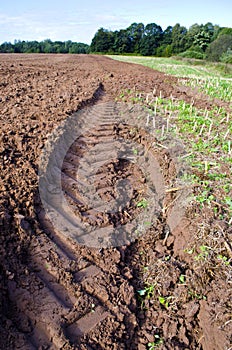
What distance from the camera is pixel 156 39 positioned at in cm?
4453

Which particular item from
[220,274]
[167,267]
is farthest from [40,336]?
[220,274]

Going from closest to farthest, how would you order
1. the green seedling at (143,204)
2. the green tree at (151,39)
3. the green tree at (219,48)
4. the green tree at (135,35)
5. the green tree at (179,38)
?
the green seedling at (143,204), the green tree at (219,48), the green tree at (179,38), the green tree at (151,39), the green tree at (135,35)

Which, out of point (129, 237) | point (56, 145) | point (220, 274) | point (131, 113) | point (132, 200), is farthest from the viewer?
point (131, 113)

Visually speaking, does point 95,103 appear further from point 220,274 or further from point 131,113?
point 220,274

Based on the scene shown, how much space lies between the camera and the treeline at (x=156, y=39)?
3706cm

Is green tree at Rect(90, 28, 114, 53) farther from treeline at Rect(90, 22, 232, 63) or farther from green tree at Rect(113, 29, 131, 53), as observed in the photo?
green tree at Rect(113, 29, 131, 53)

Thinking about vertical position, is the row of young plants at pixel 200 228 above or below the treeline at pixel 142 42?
below

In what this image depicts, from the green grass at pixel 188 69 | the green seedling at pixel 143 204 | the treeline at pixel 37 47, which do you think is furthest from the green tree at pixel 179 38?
the green seedling at pixel 143 204

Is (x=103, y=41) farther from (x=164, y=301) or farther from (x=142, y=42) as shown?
(x=164, y=301)

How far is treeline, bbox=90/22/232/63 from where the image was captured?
3706cm

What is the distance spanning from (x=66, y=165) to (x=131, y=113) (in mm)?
1943

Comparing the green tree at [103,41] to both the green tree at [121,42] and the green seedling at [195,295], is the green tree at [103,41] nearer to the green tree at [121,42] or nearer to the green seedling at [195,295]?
the green tree at [121,42]

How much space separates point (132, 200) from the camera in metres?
3.45

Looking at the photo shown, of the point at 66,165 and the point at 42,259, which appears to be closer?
the point at 42,259
